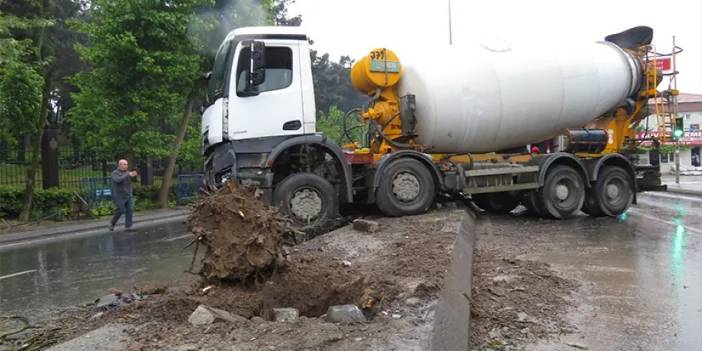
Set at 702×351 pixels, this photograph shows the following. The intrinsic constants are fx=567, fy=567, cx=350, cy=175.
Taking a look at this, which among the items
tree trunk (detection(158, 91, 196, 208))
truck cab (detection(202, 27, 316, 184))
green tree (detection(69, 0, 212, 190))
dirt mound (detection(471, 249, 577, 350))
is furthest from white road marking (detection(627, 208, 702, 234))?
tree trunk (detection(158, 91, 196, 208))

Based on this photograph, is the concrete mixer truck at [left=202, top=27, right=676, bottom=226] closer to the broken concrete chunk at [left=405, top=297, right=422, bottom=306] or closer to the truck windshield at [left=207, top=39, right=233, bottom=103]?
the truck windshield at [left=207, top=39, right=233, bottom=103]

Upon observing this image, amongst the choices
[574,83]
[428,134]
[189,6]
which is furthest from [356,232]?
[189,6]

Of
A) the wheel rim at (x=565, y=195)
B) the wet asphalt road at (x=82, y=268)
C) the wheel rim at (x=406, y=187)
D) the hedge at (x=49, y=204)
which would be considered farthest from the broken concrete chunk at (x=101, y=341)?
the hedge at (x=49, y=204)

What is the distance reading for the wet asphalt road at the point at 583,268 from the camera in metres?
4.54

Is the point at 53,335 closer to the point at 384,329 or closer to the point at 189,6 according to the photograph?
the point at 384,329

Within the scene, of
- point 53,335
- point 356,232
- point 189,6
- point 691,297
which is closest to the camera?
point 53,335

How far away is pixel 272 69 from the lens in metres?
8.66

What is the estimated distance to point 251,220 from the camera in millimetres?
4707

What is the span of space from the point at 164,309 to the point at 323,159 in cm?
516

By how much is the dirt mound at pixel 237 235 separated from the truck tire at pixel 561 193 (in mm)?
7522

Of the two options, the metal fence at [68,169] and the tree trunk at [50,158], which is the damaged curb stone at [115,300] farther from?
the tree trunk at [50,158]

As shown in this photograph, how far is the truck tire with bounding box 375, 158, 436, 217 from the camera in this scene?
9.51 meters

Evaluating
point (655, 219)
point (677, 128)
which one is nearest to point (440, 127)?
point (655, 219)

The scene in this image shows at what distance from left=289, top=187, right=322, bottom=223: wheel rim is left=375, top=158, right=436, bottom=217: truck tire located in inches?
47.2
